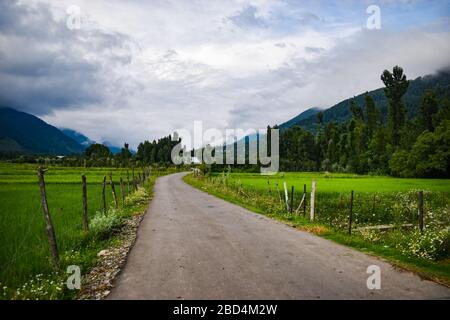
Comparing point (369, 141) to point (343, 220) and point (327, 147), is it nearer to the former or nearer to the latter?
point (327, 147)

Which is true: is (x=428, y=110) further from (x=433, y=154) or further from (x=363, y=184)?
(x=363, y=184)

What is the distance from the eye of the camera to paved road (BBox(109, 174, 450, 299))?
259 inches

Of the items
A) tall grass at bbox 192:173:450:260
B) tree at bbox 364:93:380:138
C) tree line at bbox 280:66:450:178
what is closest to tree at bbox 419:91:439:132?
tree line at bbox 280:66:450:178

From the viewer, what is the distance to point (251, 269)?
26.7ft

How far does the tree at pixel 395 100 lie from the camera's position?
332 feet

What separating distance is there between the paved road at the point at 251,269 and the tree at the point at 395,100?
332 ft

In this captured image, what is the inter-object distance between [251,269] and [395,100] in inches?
4359

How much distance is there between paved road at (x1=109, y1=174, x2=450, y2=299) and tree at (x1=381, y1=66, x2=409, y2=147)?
3988 inches

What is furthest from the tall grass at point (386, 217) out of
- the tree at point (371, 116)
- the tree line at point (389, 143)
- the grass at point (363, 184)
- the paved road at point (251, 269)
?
the tree at point (371, 116)

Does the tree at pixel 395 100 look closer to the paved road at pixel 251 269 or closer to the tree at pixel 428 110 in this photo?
the tree at pixel 428 110

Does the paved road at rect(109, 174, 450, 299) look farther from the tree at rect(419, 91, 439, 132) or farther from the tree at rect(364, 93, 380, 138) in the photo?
the tree at rect(364, 93, 380, 138)

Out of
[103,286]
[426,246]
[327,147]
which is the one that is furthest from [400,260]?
[327,147]

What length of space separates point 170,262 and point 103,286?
6.64 ft
